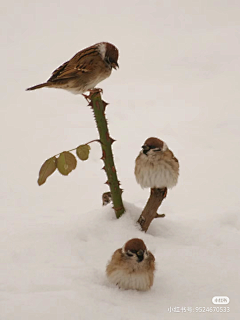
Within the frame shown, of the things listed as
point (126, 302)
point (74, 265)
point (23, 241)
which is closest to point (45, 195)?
point (23, 241)

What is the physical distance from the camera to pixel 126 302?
2410 mm

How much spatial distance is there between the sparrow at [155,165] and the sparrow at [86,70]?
0.62 meters

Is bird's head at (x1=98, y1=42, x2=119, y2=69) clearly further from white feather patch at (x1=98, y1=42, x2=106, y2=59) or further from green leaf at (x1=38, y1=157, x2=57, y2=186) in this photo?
green leaf at (x1=38, y1=157, x2=57, y2=186)

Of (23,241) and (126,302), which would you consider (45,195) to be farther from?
(126,302)

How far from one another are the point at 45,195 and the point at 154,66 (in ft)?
15.8

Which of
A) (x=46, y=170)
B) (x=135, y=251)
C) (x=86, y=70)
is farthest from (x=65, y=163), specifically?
(x=86, y=70)

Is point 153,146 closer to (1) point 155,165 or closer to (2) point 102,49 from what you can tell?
(1) point 155,165

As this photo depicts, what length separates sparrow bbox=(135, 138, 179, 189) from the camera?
2.98m

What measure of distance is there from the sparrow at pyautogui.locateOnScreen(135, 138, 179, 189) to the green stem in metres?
0.21

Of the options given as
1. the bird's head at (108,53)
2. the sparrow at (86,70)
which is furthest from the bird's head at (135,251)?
the bird's head at (108,53)

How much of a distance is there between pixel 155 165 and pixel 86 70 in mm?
860

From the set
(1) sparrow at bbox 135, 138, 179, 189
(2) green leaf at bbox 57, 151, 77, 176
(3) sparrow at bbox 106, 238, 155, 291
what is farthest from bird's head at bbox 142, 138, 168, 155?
(3) sparrow at bbox 106, 238, 155, 291

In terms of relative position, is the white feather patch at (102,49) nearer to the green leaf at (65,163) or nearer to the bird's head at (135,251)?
the green leaf at (65,163)

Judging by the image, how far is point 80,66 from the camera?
3.05 m
